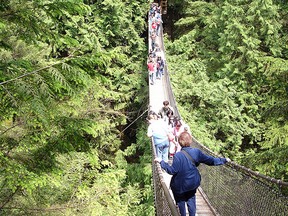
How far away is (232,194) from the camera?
3371mm

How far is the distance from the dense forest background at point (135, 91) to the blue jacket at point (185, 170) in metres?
0.65

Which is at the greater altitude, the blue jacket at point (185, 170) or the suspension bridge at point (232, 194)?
the blue jacket at point (185, 170)

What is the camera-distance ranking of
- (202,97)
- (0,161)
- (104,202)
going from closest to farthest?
(0,161) < (104,202) < (202,97)

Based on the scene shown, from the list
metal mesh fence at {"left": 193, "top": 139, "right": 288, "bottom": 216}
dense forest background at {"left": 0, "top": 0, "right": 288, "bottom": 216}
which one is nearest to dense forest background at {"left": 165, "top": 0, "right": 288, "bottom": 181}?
dense forest background at {"left": 0, "top": 0, "right": 288, "bottom": 216}

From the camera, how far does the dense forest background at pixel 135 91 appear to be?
6.66ft

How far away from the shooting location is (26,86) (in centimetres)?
168

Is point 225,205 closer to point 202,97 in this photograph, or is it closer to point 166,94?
point 166,94

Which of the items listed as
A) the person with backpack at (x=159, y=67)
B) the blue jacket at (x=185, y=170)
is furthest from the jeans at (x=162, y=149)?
the person with backpack at (x=159, y=67)

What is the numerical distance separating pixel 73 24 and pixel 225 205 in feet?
32.0

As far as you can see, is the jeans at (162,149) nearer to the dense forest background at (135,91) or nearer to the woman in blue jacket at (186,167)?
the dense forest background at (135,91)

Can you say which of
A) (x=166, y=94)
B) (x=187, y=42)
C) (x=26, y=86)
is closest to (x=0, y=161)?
(x=26, y=86)

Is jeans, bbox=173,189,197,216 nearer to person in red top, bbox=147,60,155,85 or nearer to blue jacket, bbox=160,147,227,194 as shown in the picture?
blue jacket, bbox=160,147,227,194

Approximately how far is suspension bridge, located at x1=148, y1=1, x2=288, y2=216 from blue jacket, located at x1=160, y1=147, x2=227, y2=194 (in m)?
0.11

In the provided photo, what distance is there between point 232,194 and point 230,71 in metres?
8.62
